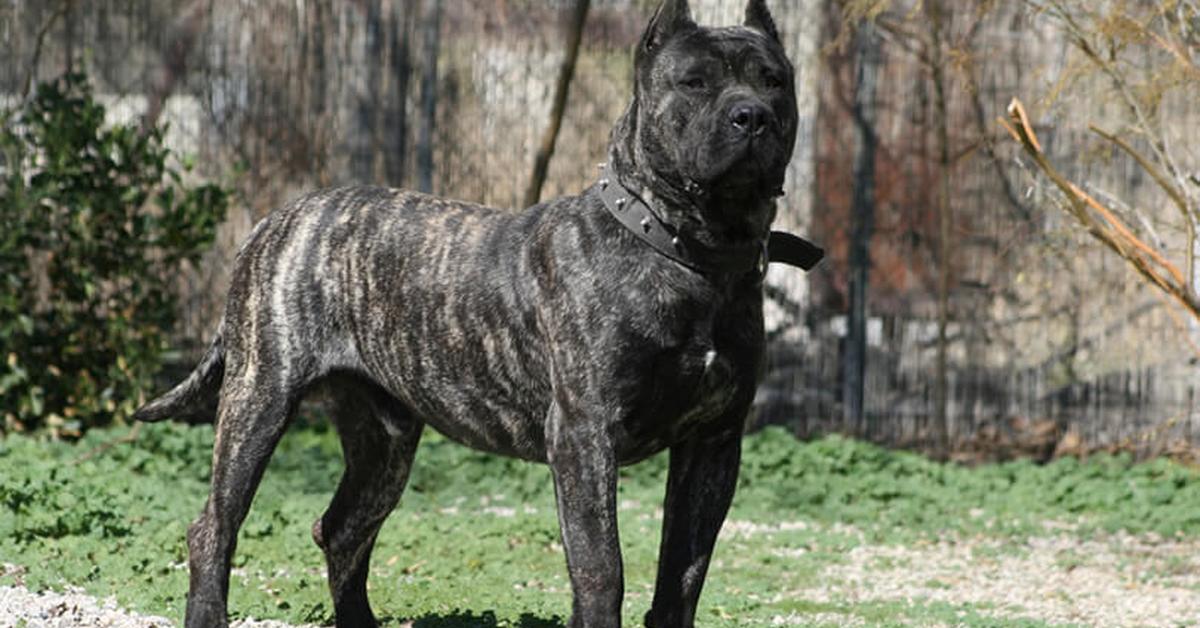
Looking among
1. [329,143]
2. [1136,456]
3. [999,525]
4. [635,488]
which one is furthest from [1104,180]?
[329,143]

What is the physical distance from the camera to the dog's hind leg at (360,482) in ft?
16.2

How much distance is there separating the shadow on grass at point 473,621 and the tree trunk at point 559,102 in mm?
4369

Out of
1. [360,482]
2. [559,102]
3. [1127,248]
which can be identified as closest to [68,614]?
[360,482]

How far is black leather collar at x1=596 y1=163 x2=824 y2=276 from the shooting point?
3938mm

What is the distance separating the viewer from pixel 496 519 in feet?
25.7

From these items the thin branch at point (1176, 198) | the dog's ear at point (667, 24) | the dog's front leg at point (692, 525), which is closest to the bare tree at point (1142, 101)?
the thin branch at point (1176, 198)

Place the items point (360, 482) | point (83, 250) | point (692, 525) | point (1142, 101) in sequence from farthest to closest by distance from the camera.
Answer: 1. point (83, 250)
2. point (1142, 101)
3. point (360, 482)
4. point (692, 525)

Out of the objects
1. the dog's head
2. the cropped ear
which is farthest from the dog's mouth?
the cropped ear

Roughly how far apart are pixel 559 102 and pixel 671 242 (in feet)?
18.4

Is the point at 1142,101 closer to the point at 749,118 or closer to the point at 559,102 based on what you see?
the point at 559,102

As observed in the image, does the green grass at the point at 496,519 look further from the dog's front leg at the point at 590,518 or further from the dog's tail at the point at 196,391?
the dog's front leg at the point at 590,518

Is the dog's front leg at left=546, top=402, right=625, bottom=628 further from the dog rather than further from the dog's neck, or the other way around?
the dog's neck

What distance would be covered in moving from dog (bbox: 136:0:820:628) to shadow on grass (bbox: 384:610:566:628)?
1.95 ft

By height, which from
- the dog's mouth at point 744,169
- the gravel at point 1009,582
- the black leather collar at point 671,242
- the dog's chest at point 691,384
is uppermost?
the dog's mouth at point 744,169
